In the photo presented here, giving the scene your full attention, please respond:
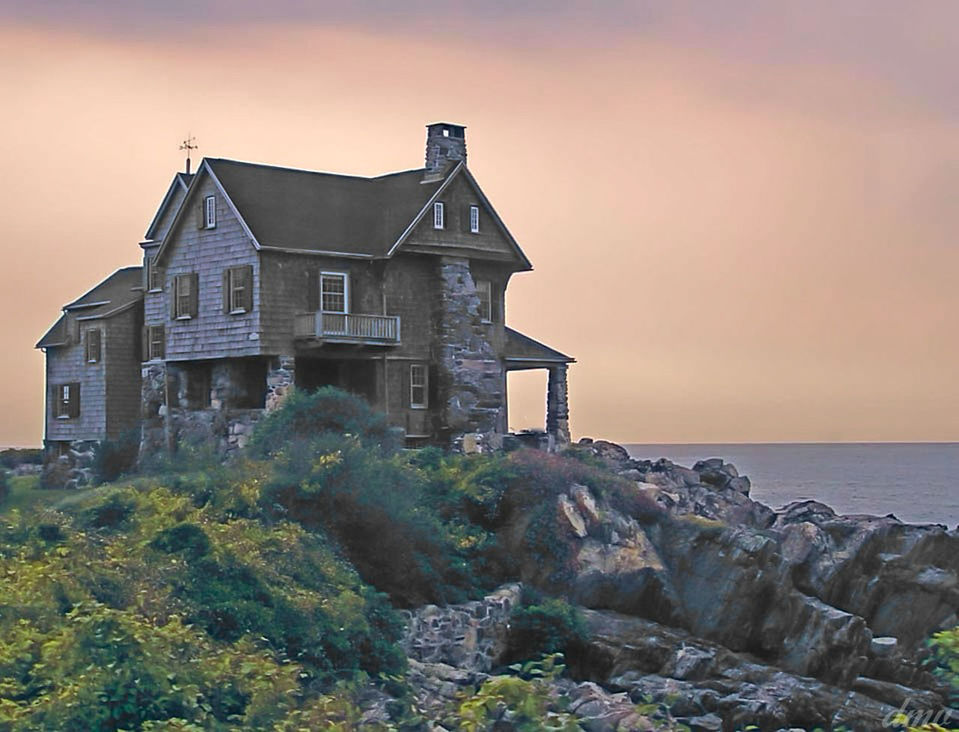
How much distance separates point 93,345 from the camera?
55812 millimetres

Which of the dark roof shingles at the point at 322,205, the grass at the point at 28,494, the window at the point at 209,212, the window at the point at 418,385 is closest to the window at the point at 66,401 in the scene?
the grass at the point at 28,494

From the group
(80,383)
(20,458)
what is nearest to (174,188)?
(80,383)

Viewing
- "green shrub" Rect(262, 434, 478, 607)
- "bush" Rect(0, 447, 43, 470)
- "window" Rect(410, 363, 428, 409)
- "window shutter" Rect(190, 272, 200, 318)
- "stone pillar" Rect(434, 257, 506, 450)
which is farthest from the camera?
"bush" Rect(0, 447, 43, 470)

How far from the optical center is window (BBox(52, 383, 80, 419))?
56.3 metres

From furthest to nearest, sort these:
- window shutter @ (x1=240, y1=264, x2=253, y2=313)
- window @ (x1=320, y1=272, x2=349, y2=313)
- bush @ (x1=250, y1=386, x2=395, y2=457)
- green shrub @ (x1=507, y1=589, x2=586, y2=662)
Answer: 1. window @ (x1=320, y1=272, x2=349, y2=313)
2. window shutter @ (x1=240, y1=264, x2=253, y2=313)
3. bush @ (x1=250, y1=386, x2=395, y2=457)
4. green shrub @ (x1=507, y1=589, x2=586, y2=662)

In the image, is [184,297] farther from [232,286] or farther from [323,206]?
[323,206]

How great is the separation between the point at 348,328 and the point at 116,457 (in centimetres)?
1161

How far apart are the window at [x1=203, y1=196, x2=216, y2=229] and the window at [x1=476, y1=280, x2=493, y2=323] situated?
9.61 metres

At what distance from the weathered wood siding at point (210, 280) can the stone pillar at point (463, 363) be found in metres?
6.96

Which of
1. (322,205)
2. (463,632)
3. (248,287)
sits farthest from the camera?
(322,205)

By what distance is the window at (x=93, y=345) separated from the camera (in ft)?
182

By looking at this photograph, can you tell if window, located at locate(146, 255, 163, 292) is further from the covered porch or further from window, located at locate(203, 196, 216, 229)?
the covered porch

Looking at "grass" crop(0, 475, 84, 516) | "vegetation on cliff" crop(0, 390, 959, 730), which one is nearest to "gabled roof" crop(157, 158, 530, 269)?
"vegetation on cliff" crop(0, 390, 959, 730)

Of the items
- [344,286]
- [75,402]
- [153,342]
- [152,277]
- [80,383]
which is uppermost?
[152,277]
